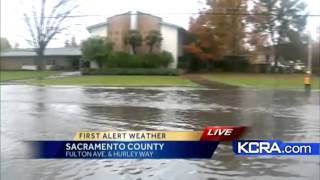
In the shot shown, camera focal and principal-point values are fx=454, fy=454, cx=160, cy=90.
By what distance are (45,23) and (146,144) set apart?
112 inches

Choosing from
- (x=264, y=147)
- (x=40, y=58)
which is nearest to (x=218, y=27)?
(x=40, y=58)

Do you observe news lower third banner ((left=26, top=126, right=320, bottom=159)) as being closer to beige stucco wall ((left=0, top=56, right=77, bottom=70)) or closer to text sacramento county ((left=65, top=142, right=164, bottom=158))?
text sacramento county ((left=65, top=142, right=164, bottom=158))

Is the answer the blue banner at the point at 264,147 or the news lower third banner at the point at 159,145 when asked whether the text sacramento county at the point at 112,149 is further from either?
the blue banner at the point at 264,147

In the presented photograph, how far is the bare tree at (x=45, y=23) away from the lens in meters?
5.08

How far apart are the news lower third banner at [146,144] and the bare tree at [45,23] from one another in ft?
6.92

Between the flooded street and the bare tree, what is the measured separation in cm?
139

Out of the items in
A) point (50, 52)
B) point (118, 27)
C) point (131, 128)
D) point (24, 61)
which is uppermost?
point (118, 27)

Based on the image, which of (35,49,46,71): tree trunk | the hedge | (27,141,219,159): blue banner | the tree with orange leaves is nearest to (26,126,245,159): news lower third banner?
(27,141,219,159): blue banner

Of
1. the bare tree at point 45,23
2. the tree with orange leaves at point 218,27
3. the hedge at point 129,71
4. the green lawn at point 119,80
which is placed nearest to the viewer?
the bare tree at point 45,23

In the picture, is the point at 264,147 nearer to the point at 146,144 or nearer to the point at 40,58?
the point at 146,144

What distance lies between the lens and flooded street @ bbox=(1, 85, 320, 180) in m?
5.13

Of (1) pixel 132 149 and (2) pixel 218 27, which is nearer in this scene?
(1) pixel 132 149

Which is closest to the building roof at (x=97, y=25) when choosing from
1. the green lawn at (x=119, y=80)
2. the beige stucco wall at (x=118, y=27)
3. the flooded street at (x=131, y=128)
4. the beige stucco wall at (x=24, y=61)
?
the beige stucco wall at (x=118, y=27)

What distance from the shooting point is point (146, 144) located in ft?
10.5
